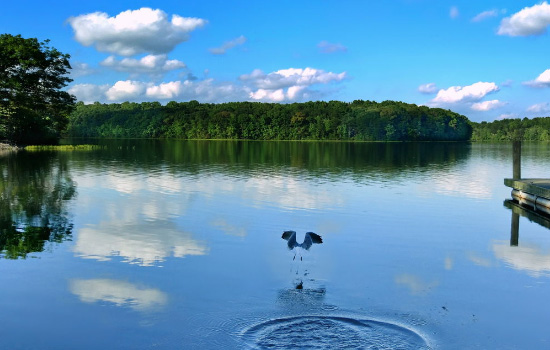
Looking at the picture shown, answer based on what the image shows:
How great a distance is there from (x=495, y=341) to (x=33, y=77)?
80.4 m

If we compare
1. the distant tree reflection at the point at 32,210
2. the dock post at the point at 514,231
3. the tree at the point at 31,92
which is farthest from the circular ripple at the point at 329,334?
the tree at the point at 31,92

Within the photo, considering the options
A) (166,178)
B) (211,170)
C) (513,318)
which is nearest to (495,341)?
(513,318)

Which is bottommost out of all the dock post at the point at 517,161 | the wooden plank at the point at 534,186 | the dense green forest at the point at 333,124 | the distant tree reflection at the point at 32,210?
the distant tree reflection at the point at 32,210

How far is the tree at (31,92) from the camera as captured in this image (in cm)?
7388

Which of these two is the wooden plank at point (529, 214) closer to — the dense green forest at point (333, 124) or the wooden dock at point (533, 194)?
the wooden dock at point (533, 194)

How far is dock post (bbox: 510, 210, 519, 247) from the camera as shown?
18.4 m

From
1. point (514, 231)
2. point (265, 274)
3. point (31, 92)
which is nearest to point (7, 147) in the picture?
point (31, 92)

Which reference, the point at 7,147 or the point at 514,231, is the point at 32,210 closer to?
the point at 514,231

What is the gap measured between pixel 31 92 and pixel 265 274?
7793 centimetres

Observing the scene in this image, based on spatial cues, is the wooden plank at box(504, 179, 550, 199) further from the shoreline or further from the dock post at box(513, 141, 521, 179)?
the shoreline

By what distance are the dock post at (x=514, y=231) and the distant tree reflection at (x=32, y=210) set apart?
1462cm

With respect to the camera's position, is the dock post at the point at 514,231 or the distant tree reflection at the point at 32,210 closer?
the distant tree reflection at the point at 32,210

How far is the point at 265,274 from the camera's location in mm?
13938

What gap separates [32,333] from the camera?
9.94m
